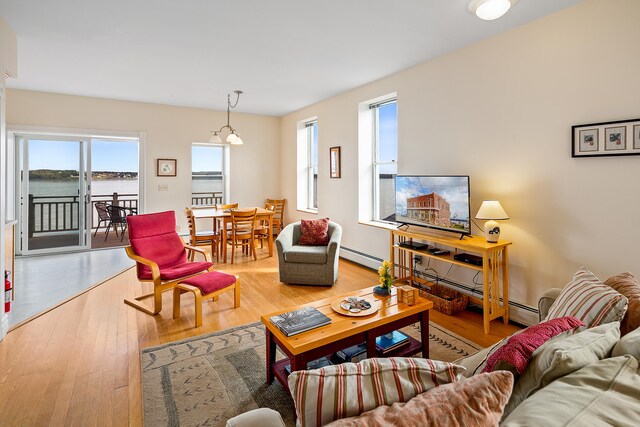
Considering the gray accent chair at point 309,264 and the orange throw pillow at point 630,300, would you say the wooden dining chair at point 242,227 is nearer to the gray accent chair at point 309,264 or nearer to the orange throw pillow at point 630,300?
the gray accent chair at point 309,264

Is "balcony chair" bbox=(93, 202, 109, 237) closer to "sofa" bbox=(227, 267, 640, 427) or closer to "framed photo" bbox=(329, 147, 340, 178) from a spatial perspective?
"framed photo" bbox=(329, 147, 340, 178)

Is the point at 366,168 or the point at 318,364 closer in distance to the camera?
the point at 318,364

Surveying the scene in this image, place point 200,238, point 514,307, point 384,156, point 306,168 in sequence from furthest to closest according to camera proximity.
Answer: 1. point 306,168
2. point 200,238
3. point 384,156
4. point 514,307

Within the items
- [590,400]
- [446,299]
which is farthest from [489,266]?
[590,400]

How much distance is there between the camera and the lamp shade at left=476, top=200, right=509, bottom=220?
2975 millimetres

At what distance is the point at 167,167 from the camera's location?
20.7 feet

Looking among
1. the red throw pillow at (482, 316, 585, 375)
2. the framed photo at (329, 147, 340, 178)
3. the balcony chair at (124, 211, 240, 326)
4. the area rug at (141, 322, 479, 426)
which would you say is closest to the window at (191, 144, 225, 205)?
the framed photo at (329, 147, 340, 178)

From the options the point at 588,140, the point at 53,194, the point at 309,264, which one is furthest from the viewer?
the point at 53,194

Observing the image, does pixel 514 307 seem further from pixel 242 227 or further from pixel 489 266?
pixel 242 227

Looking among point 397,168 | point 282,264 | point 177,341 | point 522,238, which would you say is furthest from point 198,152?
point 522,238

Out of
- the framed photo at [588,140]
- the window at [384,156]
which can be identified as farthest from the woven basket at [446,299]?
the framed photo at [588,140]

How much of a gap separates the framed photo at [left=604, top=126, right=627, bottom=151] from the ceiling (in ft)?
3.53

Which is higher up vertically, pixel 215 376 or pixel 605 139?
pixel 605 139

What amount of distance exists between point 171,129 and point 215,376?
5.30 m
